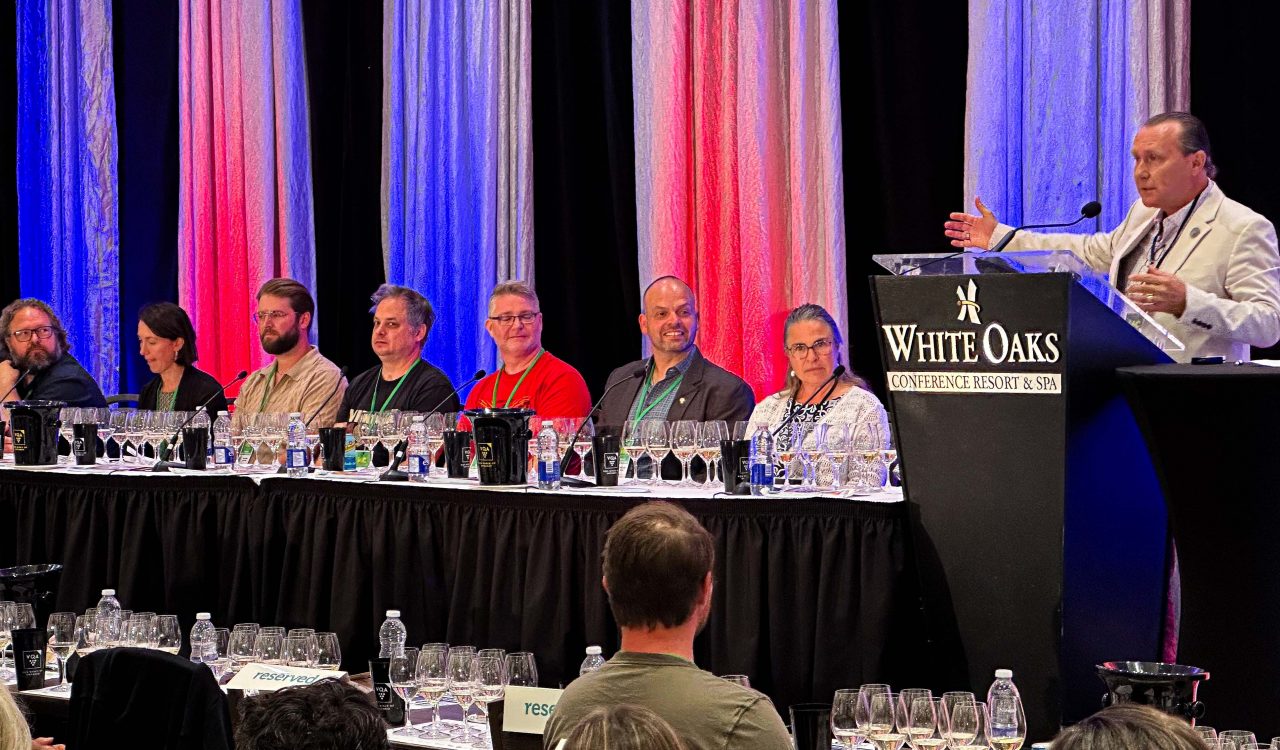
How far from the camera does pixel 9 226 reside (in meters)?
8.27

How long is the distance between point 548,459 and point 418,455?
1.33ft

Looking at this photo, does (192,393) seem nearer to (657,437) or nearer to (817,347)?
(817,347)

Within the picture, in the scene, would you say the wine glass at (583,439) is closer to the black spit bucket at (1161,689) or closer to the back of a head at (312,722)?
the black spit bucket at (1161,689)

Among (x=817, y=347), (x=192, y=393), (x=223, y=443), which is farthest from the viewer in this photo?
(x=192, y=393)

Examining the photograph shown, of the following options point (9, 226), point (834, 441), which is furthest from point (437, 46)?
point (834, 441)

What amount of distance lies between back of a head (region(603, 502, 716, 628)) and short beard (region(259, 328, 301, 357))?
135 inches

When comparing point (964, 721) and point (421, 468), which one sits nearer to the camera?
point (964, 721)

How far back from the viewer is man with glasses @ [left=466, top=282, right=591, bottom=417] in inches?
204

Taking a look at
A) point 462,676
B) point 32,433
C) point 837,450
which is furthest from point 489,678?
point 32,433

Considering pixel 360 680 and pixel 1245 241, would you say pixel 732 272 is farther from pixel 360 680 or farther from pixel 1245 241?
pixel 360 680

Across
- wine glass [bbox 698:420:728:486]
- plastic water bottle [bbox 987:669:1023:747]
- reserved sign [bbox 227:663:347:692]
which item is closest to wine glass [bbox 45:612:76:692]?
reserved sign [bbox 227:663:347:692]

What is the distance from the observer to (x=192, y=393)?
591 cm

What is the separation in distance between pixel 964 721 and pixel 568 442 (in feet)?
5.17

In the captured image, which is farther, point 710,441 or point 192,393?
point 192,393
